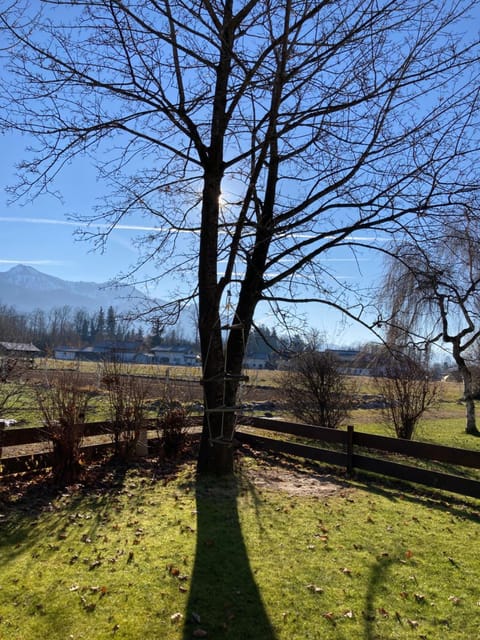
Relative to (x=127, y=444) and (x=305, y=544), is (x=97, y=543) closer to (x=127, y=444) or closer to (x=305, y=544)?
(x=305, y=544)

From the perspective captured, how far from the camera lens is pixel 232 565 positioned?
4.32 metres

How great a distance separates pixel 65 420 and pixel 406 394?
28.9 feet

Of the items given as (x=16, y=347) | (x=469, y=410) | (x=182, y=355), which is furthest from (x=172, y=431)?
(x=182, y=355)

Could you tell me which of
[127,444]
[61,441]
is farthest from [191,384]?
[61,441]

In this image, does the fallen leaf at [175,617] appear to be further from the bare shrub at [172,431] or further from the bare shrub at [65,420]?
the bare shrub at [172,431]

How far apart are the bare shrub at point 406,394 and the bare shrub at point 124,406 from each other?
6.86 meters

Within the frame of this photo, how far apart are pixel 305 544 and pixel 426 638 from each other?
5.63 ft

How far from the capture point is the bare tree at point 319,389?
41.0ft

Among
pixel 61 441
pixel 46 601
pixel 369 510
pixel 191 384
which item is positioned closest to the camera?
pixel 46 601

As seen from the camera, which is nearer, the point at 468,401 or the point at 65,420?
the point at 65,420

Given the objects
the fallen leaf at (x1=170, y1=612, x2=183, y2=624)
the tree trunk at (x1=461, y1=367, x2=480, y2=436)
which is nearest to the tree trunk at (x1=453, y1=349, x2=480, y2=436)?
the tree trunk at (x1=461, y1=367, x2=480, y2=436)

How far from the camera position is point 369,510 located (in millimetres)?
6160

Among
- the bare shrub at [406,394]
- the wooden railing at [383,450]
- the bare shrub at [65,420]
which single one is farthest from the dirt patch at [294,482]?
the bare shrub at [406,394]

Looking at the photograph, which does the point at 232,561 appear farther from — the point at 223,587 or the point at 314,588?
the point at 314,588
